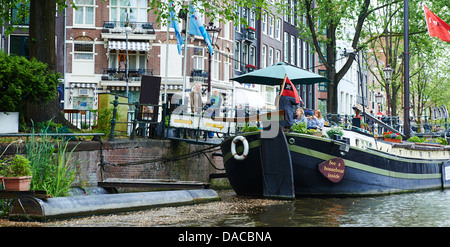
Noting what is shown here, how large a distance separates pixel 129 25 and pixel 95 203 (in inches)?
1113

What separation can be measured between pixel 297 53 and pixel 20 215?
44.8m

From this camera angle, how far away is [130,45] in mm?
37531

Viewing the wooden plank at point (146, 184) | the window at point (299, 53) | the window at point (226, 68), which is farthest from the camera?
the window at point (299, 53)

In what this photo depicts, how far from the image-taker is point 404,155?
17031 millimetres

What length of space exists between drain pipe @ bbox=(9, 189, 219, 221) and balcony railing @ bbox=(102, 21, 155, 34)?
2654cm

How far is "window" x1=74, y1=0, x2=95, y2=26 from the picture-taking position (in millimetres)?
37500

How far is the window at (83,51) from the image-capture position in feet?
123

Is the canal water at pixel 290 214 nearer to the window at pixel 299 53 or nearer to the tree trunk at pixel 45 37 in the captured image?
the tree trunk at pixel 45 37

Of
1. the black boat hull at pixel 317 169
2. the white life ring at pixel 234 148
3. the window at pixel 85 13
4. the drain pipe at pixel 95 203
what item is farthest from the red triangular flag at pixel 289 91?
the window at pixel 85 13

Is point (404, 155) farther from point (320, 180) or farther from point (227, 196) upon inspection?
point (227, 196)

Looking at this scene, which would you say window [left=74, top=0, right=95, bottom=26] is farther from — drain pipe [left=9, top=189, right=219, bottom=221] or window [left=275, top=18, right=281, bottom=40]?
drain pipe [left=9, top=189, right=219, bottom=221]

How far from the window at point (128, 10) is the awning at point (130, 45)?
1324 mm

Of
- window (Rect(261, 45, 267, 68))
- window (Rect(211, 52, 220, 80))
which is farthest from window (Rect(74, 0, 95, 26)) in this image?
window (Rect(261, 45, 267, 68))

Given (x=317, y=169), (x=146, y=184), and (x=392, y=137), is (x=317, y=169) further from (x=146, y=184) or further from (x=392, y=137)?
(x=392, y=137)
